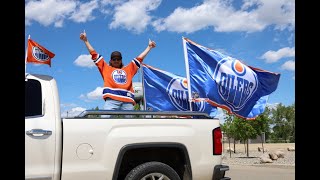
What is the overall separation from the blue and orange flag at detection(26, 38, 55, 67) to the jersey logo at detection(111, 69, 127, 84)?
282cm

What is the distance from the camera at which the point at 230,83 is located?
42.5ft

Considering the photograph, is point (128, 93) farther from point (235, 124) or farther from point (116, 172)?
point (235, 124)

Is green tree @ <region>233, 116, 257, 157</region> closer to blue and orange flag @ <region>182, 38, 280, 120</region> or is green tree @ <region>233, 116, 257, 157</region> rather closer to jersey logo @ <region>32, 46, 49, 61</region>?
blue and orange flag @ <region>182, 38, 280, 120</region>

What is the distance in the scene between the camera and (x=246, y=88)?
12.9m

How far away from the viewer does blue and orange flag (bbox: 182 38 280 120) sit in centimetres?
1287

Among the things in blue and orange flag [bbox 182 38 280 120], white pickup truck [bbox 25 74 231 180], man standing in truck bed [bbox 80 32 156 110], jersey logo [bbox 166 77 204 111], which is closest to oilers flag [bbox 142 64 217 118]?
jersey logo [bbox 166 77 204 111]

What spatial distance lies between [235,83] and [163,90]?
10.7 ft

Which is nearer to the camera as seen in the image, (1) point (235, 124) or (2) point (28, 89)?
(2) point (28, 89)

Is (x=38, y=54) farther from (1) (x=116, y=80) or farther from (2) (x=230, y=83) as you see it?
(2) (x=230, y=83)

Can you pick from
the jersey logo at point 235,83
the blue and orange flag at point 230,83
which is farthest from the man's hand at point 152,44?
the jersey logo at point 235,83

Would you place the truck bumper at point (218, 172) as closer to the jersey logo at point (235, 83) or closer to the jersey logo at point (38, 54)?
the jersey logo at point (38, 54)

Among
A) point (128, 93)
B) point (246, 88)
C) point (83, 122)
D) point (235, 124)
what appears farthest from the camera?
point (235, 124)
